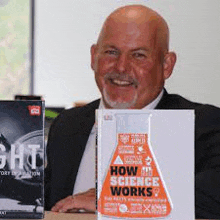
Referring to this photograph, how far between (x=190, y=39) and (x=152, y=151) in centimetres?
413

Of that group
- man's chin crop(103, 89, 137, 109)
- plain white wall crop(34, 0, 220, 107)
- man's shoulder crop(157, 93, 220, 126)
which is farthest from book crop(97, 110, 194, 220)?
plain white wall crop(34, 0, 220, 107)

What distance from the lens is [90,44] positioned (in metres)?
4.93

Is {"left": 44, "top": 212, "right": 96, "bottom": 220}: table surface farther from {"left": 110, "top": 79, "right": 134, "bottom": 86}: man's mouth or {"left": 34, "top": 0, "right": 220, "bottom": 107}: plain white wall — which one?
{"left": 34, "top": 0, "right": 220, "bottom": 107}: plain white wall

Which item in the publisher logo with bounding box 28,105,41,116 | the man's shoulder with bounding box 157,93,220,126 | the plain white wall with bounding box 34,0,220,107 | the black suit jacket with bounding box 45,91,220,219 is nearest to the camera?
the publisher logo with bounding box 28,105,41,116

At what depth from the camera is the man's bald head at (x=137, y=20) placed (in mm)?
1712

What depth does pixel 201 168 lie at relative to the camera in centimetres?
156

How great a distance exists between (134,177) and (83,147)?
0.96 m

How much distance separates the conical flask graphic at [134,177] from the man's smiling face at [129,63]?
85 centimetres

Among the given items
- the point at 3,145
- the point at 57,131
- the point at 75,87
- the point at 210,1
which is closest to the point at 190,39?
the point at 210,1

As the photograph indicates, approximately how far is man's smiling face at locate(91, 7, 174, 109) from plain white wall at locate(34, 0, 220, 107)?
308 cm

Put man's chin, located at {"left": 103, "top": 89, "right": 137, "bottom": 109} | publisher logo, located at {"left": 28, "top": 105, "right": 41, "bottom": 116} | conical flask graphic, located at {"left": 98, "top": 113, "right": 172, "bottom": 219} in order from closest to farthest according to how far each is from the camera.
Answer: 1. conical flask graphic, located at {"left": 98, "top": 113, "right": 172, "bottom": 219}
2. publisher logo, located at {"left": 28, "top": 105, "right": 41, "bottom": 116}
3. man's chin, located at {"left": 103, "top": 89, "right": 137, "bottom": 109}

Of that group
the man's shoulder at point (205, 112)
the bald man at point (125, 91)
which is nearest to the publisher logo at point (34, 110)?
the bald man at point (125, 91)

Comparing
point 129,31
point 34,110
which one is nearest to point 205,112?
point 129,31

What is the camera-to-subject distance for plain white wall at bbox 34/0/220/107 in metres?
4.86
